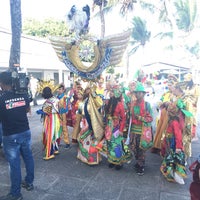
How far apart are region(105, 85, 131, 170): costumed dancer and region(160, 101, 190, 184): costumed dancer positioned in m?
0.73

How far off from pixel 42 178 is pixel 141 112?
77.4 inches

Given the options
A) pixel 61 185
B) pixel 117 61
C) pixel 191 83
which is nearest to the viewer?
pixel 61 185

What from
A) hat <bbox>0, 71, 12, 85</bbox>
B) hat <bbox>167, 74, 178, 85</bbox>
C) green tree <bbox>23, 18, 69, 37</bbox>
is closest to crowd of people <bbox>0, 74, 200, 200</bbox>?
hat <bbox>167, 74, 178, 85</bbox>

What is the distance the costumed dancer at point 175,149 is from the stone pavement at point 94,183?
155 millimetres

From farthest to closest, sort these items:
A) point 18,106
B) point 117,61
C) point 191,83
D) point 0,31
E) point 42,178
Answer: point 0,31, point 191,83, point 117,61, point 42,178, point 18,106

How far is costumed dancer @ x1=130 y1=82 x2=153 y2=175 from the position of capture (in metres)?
3.74

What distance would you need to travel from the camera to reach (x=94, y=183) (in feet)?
11.7

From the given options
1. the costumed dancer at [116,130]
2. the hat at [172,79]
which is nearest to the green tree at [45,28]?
the hat at [172,79]

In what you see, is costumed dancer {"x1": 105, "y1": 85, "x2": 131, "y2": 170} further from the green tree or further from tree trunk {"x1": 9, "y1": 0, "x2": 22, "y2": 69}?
the green tree

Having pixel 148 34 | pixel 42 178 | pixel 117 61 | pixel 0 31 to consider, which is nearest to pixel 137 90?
pixel 117 61

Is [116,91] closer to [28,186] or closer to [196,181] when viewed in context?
[28,186]

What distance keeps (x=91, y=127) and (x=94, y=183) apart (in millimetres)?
1022

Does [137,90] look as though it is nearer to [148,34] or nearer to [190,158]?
[190,158]

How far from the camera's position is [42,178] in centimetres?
375
